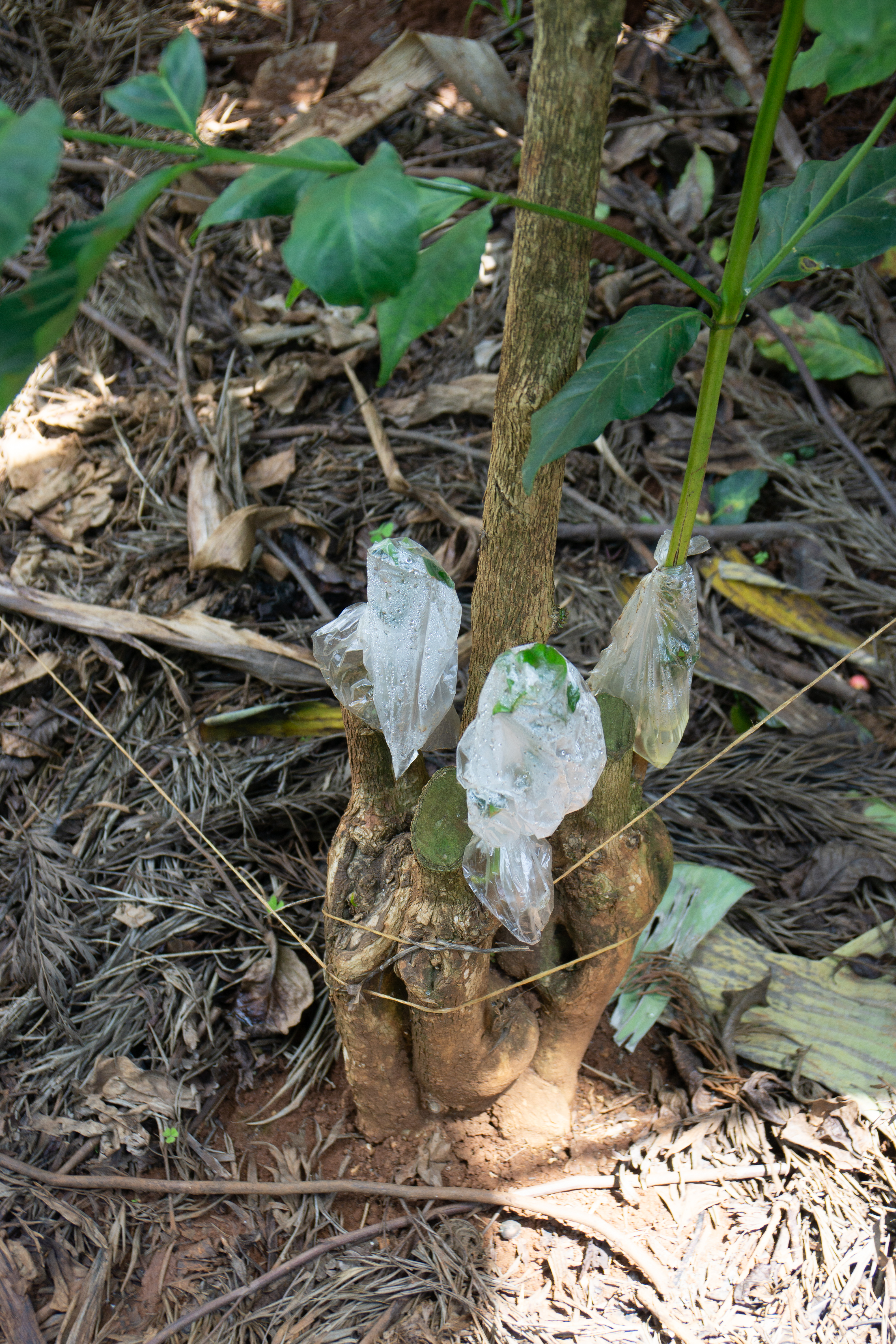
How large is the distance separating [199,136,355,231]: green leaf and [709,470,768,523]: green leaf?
1943 mm

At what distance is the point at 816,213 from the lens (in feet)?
2.80

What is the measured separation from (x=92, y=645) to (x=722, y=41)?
103 inches

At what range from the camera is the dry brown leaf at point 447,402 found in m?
2.49

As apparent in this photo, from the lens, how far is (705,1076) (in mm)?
1620

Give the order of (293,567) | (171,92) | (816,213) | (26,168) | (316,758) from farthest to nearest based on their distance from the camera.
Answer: (293,567) < (316,758) < (816,213) < (171,92) < (26,168)

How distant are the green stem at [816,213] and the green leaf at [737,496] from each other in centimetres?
149

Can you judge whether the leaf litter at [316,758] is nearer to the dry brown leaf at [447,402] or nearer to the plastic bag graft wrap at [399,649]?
the dry brown leaf at [447,402]

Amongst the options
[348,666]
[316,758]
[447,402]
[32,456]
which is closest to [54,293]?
[348,666]

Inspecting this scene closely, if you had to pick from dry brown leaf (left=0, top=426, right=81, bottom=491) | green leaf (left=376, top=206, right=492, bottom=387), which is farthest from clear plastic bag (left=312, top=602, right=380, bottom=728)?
dry brown leaf (left=0, top=426, right=81, bottom=491)

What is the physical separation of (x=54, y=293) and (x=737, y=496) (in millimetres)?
2164

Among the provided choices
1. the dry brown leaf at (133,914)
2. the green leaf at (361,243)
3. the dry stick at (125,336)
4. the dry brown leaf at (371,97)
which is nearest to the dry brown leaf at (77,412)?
the dry stick at (125,336)

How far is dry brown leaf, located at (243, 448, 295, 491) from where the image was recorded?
7.85 feet

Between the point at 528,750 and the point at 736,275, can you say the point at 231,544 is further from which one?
the point at 736,275

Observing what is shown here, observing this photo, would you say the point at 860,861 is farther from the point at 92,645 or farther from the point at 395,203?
the point at 92,645
